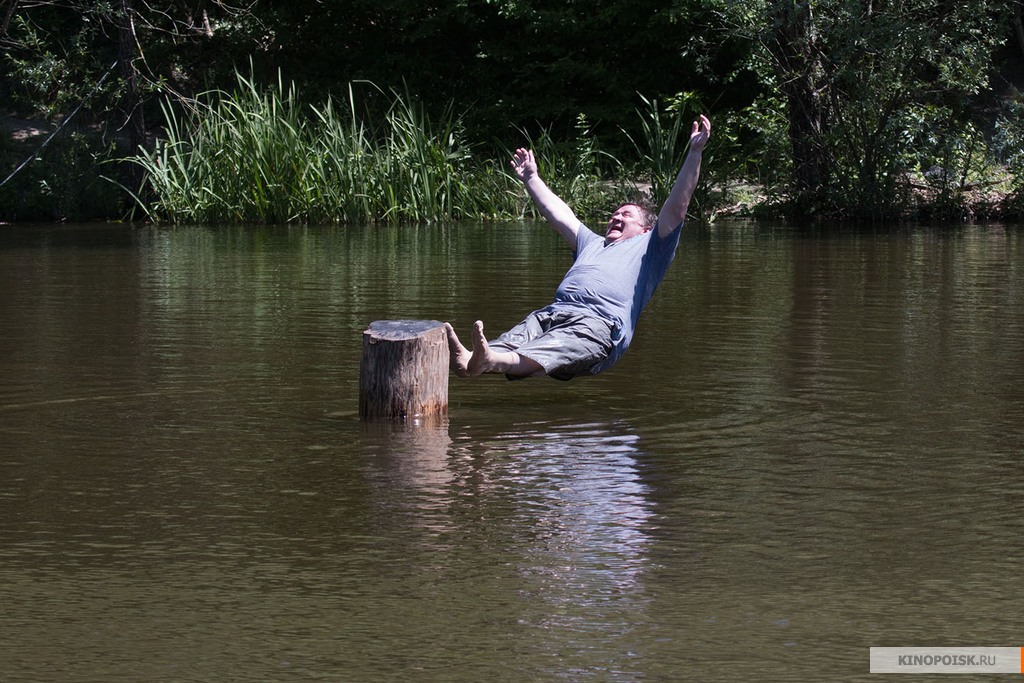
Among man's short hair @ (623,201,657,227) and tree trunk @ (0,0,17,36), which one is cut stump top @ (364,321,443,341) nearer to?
man's short hair @ (623,201,657,227)

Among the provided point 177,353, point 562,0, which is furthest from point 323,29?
point 177,353

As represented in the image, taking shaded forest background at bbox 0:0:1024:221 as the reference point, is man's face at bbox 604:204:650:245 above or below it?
below

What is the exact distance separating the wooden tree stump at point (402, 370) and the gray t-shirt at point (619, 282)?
0.92 meters

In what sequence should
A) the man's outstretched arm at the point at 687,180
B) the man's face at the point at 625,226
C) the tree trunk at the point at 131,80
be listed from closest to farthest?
the man's outstretched arm at the point at 687,180, the man's face at the point at 625,226, the tree trunk at the point at 131,80

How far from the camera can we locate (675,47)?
31.9 m

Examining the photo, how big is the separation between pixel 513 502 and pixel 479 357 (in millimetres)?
1739

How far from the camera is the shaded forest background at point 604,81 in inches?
968

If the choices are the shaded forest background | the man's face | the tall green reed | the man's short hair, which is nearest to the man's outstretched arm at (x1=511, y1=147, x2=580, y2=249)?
the man's face

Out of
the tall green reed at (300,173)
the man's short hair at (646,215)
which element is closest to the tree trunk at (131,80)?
the tall green reed at (300,173)

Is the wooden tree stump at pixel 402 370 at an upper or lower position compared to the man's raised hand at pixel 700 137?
lower

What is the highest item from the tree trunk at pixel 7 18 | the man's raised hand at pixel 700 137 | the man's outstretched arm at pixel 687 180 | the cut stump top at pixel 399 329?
the tree trunk at pixel 7 18

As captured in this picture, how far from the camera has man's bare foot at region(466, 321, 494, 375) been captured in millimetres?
7616

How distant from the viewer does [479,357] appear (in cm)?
779

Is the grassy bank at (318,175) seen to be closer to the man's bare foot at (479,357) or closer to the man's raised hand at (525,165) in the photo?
the man's raised hand at (525,165)
